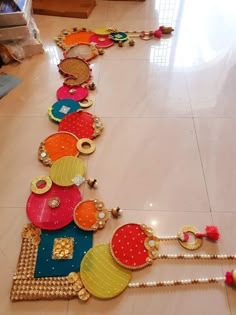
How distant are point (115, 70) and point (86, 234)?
105 centimetres

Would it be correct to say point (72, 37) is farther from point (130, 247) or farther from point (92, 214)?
point (130, 247)

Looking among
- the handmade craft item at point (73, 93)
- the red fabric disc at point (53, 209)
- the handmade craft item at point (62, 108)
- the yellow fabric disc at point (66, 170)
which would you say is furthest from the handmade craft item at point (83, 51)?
the red fabric disc at point (53, 209)

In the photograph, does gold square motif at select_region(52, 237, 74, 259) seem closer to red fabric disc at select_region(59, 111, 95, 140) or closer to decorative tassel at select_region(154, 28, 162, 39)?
red fabric disc at select_region(59, 111, 95, 140)

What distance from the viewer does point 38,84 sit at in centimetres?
150

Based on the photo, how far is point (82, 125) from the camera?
49.7 inches

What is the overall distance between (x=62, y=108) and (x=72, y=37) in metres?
0.74

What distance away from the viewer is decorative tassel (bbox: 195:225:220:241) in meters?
0.92

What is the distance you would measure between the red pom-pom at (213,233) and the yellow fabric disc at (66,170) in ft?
1.81

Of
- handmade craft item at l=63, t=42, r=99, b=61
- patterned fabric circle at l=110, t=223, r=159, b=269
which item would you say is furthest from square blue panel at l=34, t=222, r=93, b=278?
handmade craft item at l=63, t=42, r=99, b=61

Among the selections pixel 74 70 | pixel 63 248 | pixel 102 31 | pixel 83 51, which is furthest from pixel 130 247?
pixel 102 31

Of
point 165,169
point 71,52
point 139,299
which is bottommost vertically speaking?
point 139,299

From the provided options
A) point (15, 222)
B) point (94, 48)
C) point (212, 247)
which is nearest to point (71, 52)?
point (94, 48)

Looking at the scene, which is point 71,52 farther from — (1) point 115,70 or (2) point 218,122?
(2) point 218,122

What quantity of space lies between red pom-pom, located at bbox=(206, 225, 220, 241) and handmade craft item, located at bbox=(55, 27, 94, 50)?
1447 millimetres
